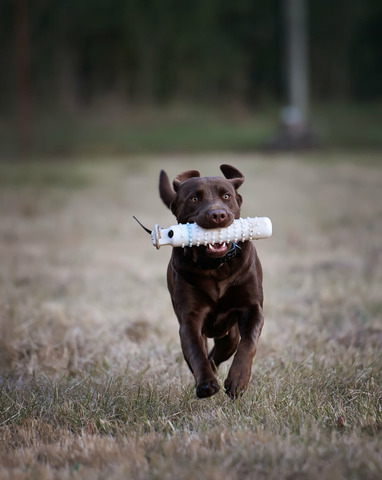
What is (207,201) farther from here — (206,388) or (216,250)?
(206,388)

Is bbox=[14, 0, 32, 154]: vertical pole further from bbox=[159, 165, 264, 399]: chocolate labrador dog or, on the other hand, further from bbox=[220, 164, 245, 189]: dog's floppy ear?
bbox=[159, 165, 264, 399]: chocolate labrador dog

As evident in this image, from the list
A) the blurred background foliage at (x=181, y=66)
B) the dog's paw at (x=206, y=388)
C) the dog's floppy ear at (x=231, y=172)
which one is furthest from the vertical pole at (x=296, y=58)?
the dog's paw at (x=206, y=388)

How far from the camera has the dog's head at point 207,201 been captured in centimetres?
379

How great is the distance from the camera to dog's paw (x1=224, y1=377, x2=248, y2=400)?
3.66 m

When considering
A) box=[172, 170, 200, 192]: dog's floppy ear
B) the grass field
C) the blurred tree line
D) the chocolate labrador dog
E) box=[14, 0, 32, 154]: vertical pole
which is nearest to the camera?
the grass field

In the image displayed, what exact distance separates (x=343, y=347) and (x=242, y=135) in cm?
2367

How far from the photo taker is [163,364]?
4.80 meters

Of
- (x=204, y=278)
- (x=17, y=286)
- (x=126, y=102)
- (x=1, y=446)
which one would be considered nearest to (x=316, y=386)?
(x=204, y=278)

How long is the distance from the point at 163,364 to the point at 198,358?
44.3 inches

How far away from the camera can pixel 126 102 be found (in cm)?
3475

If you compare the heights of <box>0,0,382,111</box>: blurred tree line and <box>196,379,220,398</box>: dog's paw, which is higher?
<box>0,0,382,111</box>: blurred tree line

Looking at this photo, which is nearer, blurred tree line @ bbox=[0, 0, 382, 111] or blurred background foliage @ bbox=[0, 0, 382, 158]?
blurred background foliage @ bbox=[0, 0, 382, 158]

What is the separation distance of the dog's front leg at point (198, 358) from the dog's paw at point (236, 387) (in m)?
Answer: 0.12

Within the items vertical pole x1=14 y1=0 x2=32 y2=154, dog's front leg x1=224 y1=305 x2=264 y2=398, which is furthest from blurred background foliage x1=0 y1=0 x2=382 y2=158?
dog's front leg x1=224 y1=305 x2=264 y2=398
